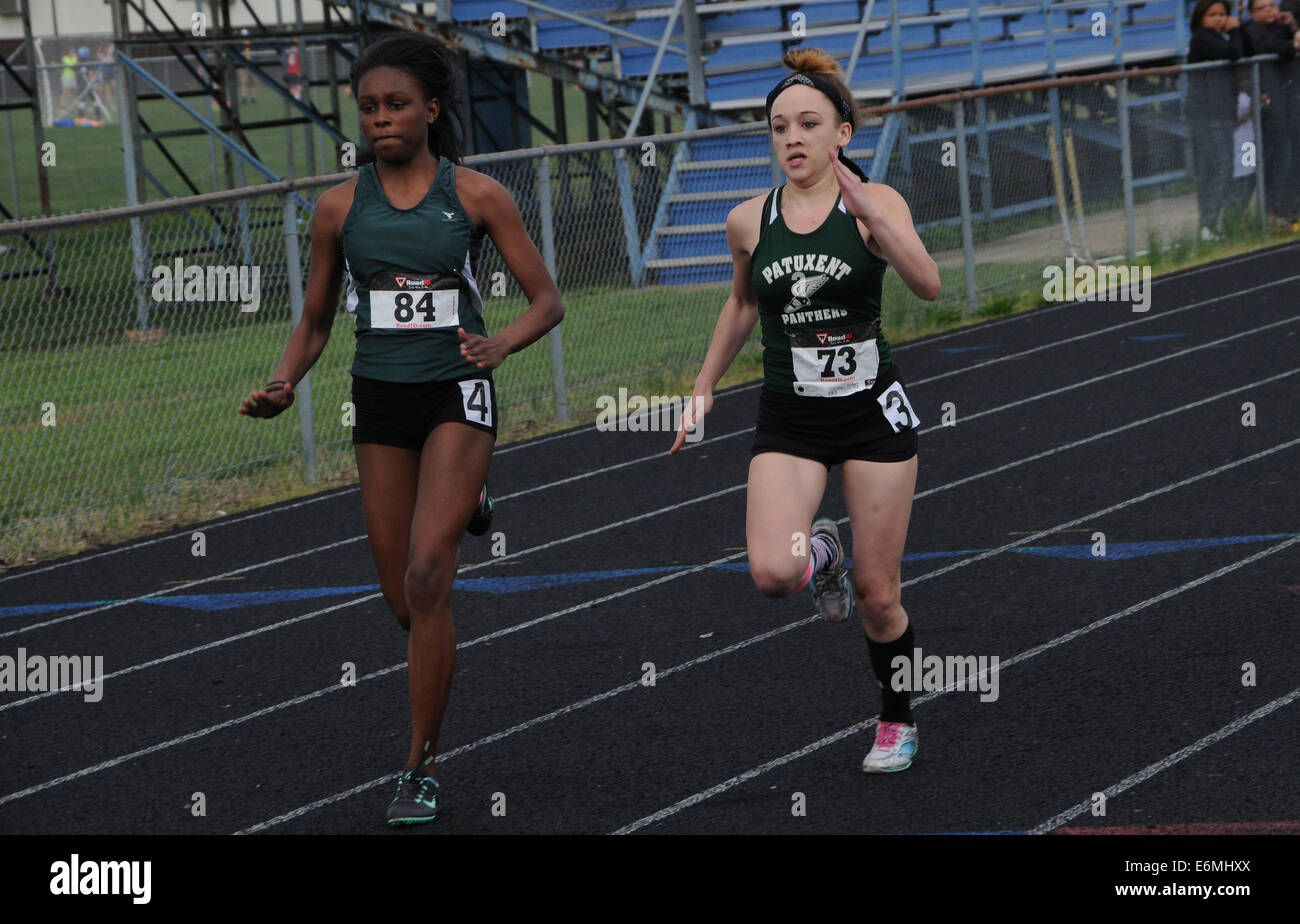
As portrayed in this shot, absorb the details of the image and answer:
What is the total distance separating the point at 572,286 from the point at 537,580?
16.5 ft

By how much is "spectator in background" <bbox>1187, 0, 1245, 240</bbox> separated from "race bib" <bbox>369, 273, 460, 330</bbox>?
13.4m

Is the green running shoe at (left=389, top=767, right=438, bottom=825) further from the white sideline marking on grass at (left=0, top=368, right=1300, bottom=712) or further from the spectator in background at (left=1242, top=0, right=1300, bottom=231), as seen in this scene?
the spectator in background at (left=1242, top=0, right=1300, bottom=231)

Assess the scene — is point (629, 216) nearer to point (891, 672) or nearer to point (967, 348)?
point (967, 348)

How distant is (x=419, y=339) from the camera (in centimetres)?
524

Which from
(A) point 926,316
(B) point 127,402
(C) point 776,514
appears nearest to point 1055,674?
(C) point 776,514

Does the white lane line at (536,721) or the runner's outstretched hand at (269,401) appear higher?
the runner's outstretched hand at (269,401)

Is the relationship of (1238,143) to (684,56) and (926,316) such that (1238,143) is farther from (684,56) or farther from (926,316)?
(684,56)

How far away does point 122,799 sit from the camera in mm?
5695

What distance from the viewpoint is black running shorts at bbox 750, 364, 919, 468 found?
5379mm

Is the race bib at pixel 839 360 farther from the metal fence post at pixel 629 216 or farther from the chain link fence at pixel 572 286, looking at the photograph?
the metal fence post at pixel 629 216

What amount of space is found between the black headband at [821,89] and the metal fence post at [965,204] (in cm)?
961

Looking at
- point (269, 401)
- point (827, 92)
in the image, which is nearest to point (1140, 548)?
point (827, 92)

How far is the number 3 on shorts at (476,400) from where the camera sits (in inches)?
206

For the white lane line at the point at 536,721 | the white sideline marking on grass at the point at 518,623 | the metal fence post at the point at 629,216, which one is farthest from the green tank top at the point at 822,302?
the metal fence post at the point at 629,216
